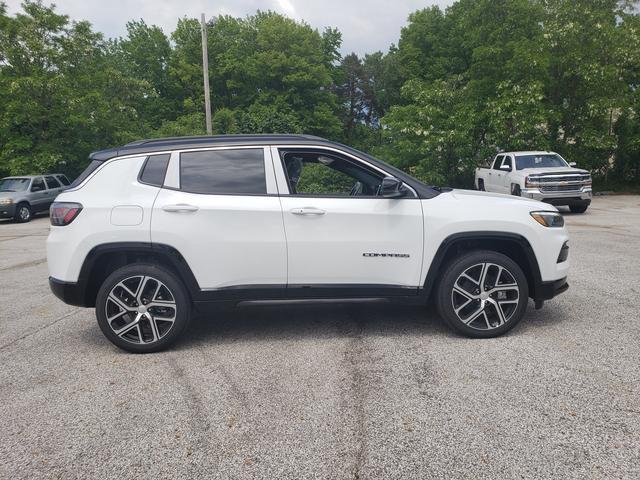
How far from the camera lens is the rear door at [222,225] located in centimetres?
408

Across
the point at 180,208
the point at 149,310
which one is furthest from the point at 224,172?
the point at 149,310

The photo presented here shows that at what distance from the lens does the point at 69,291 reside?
164 inches

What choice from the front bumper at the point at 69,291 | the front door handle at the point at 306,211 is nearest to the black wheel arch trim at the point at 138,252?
the front bumper at the point at 69,291

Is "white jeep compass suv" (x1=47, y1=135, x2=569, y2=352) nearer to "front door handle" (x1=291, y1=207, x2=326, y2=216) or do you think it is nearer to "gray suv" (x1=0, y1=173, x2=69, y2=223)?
"front door handle" (x1=291, y1=207, x2=326, y2=216)

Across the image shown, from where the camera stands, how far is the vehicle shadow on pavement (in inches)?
177

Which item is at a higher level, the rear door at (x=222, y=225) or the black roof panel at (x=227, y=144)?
the black roof panel at (x=227, y=144)

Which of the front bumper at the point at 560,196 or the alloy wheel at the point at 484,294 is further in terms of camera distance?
the front bumper at the point at 560,196

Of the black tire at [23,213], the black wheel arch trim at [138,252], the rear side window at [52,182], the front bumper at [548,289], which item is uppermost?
the rear side window at [52,182]

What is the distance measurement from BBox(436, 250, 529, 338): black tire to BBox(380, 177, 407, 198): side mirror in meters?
0.79

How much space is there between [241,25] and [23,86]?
113 ft

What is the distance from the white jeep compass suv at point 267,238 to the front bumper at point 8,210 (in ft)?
53.9

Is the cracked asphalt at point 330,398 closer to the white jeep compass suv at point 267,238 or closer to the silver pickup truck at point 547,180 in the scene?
the white jeep compass suv at point 267,238

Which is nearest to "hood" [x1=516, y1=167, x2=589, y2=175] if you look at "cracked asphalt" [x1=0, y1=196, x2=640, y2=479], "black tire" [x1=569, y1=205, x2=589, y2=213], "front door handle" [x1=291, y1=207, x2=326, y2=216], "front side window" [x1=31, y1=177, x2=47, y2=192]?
"black tire" [x1=569, y1=205, x2=589, y2=213]

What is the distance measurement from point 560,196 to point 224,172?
12.8 meters
